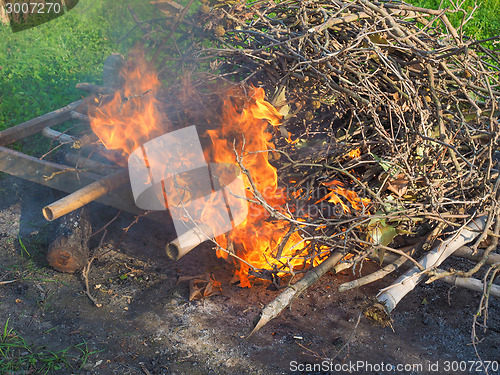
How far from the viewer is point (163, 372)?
2.49 m

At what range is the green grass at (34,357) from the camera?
250 centimetres

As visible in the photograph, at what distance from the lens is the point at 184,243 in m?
2.73

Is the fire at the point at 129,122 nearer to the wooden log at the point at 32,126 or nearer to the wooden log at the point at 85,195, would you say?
the wooden log at the point at 85,195

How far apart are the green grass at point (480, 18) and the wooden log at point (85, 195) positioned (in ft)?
18.4

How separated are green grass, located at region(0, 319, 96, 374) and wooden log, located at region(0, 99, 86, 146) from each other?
7.38 ft

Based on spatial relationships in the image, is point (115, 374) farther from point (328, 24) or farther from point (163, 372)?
point (328, 24)

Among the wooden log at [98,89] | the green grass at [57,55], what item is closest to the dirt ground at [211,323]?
the wooden log at [98,89]

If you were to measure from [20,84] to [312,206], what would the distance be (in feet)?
A: 16.9

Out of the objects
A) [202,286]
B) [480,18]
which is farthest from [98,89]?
[480,18]

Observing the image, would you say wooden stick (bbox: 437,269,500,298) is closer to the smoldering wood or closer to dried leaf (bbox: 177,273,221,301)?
dried leaf (bbox: 177,273,221,301)

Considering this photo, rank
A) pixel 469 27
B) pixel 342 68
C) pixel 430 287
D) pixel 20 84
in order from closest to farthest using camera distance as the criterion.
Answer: pixel 342 68, pixel 430 287, pixel 20 84, pixel 469 27

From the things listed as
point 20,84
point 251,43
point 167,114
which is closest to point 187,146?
point 167,114

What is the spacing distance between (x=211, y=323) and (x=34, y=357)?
110cm

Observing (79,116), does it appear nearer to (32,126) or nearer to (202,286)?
(32,126)
